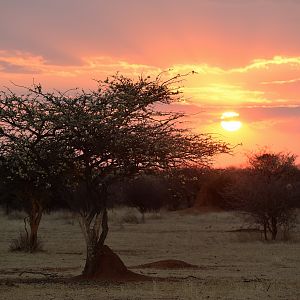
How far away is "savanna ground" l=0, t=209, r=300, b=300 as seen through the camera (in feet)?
46.1

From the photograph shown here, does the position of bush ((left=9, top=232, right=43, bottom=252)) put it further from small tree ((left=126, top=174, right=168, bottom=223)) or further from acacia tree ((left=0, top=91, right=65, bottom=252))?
small tree ((left=126, top=174, right=168, bottom=223))

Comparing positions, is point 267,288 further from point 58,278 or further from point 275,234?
point 275,234

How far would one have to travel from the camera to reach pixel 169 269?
20.2 metres

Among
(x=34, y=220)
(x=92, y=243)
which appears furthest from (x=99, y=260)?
(x=34, y=220)

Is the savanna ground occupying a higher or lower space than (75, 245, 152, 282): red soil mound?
lower

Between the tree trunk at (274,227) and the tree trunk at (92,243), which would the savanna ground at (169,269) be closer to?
the tree trunk at (92,243)

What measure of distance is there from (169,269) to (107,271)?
3793 mm

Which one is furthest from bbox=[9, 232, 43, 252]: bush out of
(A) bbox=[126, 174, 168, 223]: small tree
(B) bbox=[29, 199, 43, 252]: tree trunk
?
(A) bbox=[126, 174, 168, 223]: small tree

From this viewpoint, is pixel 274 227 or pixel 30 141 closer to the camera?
pixel 30 141

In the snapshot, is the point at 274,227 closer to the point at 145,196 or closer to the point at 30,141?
the point at 30,141

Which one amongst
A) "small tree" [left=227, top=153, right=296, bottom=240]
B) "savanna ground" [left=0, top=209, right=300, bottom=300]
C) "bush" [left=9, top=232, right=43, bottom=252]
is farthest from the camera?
"small tree" [left=227, top=153, right=296, bottom=240]

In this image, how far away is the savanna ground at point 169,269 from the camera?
1406cm

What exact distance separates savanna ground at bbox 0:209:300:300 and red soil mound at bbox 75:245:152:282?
27.8 inches

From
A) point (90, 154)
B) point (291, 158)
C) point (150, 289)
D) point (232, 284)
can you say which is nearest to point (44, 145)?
point (90, 154)
